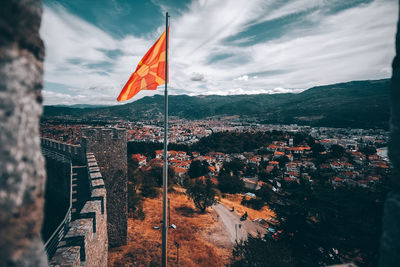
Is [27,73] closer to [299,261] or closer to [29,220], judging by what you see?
[29,220]

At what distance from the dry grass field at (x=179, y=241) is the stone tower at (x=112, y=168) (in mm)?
880

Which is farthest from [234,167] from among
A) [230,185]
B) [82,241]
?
[82,241]

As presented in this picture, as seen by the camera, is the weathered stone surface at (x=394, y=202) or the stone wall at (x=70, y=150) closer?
the weathered stone surface at (x=394, y=202)

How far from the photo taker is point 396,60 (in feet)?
5.13

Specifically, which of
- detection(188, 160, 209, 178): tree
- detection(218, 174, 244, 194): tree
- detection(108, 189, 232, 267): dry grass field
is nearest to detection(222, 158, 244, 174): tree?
detection(188, 160, 209, 178): tree

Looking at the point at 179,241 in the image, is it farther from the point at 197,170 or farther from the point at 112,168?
the point at 197,170

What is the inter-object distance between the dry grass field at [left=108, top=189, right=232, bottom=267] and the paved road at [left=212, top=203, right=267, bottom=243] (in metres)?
0.79

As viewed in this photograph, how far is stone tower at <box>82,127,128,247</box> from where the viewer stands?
8125mm

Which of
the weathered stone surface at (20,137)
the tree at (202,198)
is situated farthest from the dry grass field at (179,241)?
the weathered stone surface at (20,137)

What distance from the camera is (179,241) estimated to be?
11.1 m

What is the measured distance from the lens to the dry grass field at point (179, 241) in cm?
806

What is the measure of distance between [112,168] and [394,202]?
8.90 m

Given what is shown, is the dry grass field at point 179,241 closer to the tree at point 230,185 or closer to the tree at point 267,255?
the tree at point 267,255

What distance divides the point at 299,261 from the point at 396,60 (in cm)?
644
